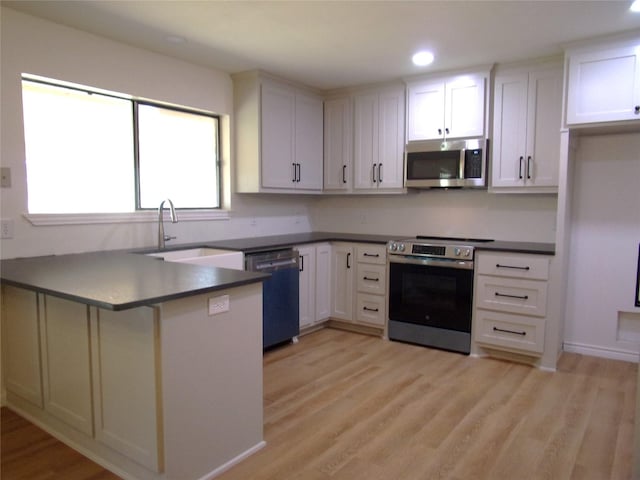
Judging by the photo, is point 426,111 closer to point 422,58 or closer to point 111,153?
point 422,58

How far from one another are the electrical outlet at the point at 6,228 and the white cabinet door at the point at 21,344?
1.07 feet

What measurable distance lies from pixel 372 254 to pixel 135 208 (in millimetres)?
2092

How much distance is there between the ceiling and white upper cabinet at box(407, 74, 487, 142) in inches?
7.2

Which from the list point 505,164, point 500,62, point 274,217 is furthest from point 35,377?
point 500,62

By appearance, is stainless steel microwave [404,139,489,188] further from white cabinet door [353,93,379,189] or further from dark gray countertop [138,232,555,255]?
dark gray countertop [138,232,555,255]

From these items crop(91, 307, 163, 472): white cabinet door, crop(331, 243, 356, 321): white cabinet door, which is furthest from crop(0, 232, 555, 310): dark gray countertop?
crop(331, 243, 356, 321): white cabinet door

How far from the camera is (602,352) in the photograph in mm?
3838

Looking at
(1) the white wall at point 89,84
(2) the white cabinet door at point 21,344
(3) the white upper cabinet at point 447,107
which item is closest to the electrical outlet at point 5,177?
(1) the white wall at point 89,84

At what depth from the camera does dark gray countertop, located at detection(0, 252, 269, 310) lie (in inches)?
73.1

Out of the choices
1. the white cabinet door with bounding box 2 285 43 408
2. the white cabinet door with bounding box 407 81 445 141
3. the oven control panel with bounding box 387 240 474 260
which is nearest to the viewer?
the white cabinet door with bounding box 2 285 43 408

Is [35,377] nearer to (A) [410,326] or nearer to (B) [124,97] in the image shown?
(B) [124,97]

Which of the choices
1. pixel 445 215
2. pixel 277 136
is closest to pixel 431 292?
pixel 445 215

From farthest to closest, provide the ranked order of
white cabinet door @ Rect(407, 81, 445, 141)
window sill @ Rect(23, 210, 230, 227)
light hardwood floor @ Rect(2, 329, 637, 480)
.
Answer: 1. white cabinet door @ Rect(407, 81, 445, 141)
2. window sill @ Rect(23, 210, 230, 227)
3. light hardwood floor @ Rect(2, 329, 637, 480)

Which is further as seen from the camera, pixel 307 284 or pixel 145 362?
pixel 307 284
